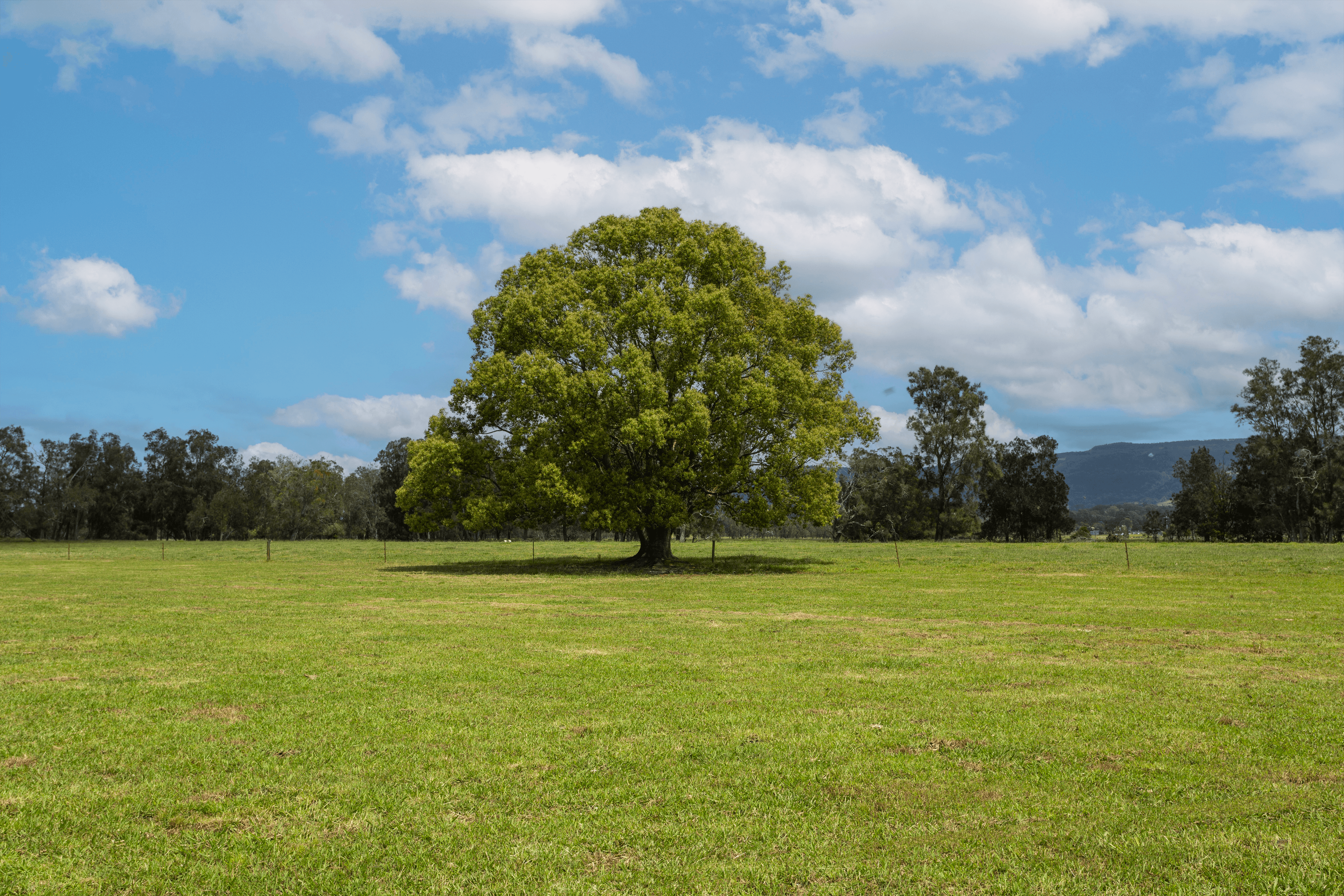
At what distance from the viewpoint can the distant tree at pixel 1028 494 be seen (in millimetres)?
106625

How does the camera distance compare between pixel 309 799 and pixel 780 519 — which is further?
pixel 780 519

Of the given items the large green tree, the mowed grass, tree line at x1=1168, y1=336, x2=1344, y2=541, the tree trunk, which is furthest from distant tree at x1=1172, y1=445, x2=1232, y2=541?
the mowed grass

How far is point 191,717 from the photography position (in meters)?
10.8

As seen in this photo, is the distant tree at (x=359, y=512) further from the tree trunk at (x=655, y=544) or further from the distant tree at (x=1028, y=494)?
the tree trunk at (x=655, y=544)

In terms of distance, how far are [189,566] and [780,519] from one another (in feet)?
113

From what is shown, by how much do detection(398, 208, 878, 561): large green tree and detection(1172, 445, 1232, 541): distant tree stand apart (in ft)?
271

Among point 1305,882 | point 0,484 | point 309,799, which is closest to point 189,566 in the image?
point 309,799

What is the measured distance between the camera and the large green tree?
40.1 meters

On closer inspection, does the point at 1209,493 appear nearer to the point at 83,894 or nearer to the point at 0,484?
the point at 83,894

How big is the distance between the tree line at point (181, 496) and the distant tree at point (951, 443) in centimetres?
7449

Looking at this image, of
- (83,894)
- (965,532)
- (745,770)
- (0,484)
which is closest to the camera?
(83,894)

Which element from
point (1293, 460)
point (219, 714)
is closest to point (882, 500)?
point (1293, 460)

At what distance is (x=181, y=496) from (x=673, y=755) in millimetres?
156817

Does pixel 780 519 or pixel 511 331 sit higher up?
pixel 511 331
